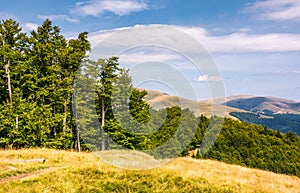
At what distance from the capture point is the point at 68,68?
167 ft

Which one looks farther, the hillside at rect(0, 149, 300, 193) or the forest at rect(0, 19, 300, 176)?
the forest at rect(0, 19, 300, 176)

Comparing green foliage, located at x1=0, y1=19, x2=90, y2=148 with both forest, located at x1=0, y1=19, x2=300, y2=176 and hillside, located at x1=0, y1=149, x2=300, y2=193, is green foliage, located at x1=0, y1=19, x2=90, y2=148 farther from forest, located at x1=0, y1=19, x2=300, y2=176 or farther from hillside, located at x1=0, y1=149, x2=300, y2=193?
hillside, located at x1=0, y1=149, x2=300, y2=193

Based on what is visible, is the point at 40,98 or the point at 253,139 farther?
the point at 253,139

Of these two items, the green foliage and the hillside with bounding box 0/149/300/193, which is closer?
the hillside with bounding box 0/149/300/193

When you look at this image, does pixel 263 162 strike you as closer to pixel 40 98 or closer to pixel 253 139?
pixel 253 139

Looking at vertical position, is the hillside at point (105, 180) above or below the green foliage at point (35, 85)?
below

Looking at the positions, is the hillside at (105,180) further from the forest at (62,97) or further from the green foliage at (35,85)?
the green foliage at (35,85)

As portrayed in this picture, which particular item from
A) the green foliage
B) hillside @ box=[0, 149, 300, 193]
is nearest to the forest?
the green foliage

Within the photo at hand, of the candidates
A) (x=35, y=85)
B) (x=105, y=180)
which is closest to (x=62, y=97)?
(x=35, y=85)

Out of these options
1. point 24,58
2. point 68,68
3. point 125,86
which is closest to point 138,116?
point 125,86

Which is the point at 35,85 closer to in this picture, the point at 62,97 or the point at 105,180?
the point at 62,97

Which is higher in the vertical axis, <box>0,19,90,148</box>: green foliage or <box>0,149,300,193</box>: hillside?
<box>0,19,90,148</box>: green foliage

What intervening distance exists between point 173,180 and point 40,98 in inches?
1466

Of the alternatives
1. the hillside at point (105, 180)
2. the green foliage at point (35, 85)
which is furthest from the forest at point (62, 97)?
the hillside at point (105, 180)
